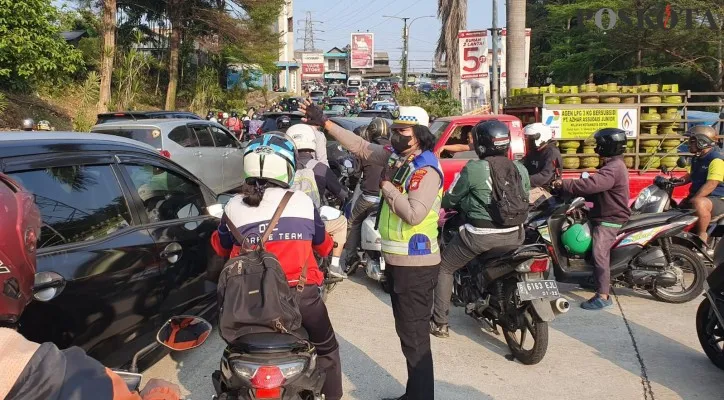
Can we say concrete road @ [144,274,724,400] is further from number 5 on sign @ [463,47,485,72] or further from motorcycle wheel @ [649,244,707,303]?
number 5 on sign @ [463,47,485,72]

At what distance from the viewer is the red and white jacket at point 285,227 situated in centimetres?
293

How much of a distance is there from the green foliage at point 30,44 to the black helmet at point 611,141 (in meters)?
15.3

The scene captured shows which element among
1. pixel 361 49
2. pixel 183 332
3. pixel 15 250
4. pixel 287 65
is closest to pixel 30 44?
pixel 183 332

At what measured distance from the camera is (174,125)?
1045 centimetres

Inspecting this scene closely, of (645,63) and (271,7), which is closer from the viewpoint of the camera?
(645,63)

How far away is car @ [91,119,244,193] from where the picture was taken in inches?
392

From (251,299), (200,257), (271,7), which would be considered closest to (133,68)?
(271,7)

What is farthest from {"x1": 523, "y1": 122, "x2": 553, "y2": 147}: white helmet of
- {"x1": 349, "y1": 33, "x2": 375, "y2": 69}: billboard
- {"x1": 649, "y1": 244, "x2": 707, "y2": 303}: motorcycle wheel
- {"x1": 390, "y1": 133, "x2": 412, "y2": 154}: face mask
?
{"x1": 349, "y1": 33, "x2": 375, "y2": 69}: billboard

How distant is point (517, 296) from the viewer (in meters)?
4.55

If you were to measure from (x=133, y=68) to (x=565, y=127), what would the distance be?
21.6 m

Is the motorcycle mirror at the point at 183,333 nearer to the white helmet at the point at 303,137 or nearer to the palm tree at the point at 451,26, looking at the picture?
the white helmet at the point at 303,137

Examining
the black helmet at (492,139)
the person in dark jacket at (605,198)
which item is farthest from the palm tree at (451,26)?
the black helmet at (492,139)

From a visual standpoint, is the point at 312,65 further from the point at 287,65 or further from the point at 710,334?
the point at 710,334

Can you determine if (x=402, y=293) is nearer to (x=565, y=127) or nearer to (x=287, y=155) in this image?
(x=287, y=155)
